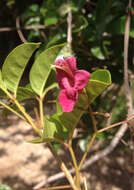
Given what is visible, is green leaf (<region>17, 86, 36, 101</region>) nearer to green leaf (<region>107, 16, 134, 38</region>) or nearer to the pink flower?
the pink flower

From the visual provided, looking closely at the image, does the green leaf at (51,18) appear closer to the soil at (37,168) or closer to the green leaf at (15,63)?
the green leaf at (15,63)

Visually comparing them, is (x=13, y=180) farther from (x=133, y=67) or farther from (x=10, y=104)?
(x=10, y=104)

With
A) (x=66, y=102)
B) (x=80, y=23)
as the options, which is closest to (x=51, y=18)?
(x=80, y=23)

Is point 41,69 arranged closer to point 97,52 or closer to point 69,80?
point 69,80

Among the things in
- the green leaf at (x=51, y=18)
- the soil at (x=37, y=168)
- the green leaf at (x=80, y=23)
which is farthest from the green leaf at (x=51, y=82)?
the soil at (x=37, y=168)

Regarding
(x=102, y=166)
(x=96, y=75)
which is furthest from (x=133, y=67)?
(x=102, y=166)

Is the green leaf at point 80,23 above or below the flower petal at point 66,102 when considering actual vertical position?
above
